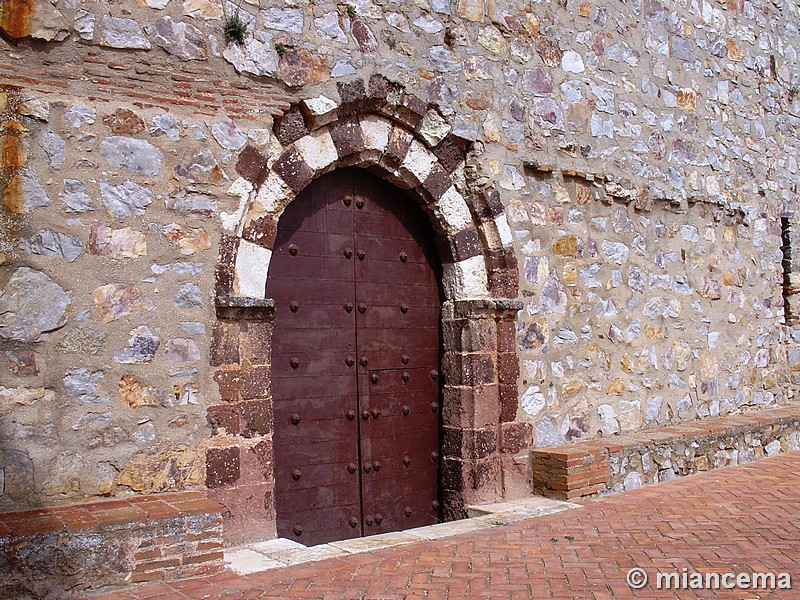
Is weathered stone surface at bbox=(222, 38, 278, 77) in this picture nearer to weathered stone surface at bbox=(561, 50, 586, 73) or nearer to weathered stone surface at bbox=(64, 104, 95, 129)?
weathered stone surface at bbox=(64, 104, 95, 129)

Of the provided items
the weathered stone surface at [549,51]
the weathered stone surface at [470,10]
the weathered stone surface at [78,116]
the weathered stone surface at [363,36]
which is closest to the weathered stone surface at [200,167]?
the weathered stone surface at [78,116]

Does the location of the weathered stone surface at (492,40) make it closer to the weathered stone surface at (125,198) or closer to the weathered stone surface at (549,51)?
the weathered stone surface at (549,51)

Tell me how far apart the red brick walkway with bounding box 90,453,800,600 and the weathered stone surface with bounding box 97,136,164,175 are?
2.16 metres

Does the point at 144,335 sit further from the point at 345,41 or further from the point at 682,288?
the point at 682,288

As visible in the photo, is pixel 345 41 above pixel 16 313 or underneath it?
above

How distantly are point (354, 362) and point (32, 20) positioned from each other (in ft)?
9.12

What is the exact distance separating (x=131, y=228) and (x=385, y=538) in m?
2.30

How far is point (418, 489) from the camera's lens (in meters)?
5.73

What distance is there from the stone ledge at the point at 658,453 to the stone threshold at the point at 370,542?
0.26m

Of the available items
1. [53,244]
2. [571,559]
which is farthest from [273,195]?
[571,559]

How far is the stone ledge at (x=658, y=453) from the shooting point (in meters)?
5.80

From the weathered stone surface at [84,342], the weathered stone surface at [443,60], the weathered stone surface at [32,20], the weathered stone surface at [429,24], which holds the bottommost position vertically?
the weathered stone surface at [84,342]

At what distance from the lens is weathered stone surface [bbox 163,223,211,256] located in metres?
4.37

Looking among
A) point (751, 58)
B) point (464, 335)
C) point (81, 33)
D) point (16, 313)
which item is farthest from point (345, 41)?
point (751, 58)
